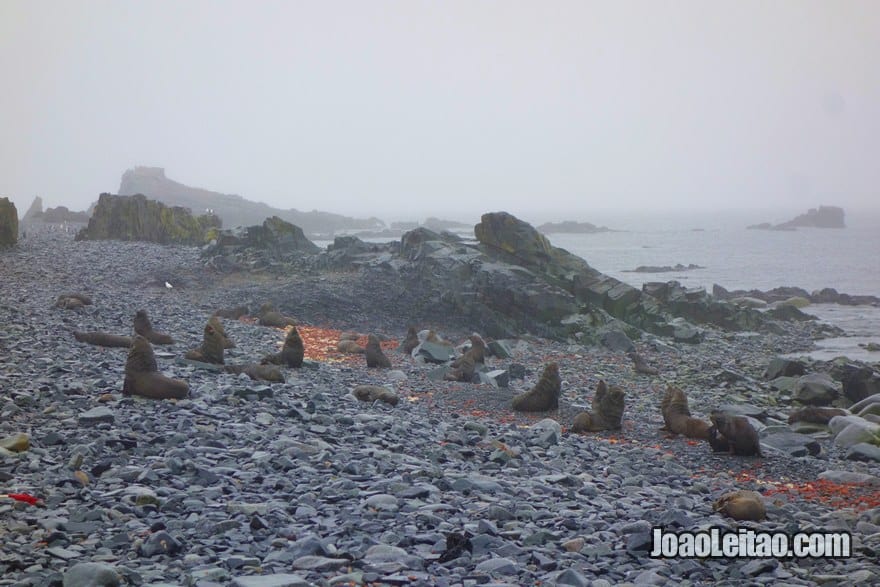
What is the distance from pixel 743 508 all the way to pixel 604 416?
5383 mm

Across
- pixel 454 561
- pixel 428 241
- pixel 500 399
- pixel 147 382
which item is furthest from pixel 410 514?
pixel 428 241

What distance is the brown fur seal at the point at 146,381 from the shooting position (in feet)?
34.0

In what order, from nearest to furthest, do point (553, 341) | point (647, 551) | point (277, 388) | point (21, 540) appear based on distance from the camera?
point (21, 540) < point (647, 551) < point (277, 388) < point (553, 341)

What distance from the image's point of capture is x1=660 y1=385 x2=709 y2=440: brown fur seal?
1277cm

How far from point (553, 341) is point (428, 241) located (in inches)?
287

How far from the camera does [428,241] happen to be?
29.3 metres

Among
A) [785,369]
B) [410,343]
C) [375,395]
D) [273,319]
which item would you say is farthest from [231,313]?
[785,369]

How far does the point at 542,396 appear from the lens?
1449 centimetres

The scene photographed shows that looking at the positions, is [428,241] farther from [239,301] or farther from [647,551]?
[647,551]

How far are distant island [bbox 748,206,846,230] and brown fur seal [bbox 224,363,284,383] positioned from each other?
160212 millimetres

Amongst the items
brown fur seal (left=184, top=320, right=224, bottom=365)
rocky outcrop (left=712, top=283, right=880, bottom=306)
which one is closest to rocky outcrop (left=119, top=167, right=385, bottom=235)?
rocky outcrop (left=712, top=283, right=880, bottom=306)

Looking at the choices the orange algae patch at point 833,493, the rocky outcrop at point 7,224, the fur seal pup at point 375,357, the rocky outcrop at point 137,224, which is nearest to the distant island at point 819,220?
the rocky outcrop at point 137,224

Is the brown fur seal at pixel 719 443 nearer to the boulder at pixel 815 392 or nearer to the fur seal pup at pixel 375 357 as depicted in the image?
the boulder at pixel 815 392

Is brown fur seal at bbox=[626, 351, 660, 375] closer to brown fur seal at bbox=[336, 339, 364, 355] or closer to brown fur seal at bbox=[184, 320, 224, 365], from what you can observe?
brown fur seal at bbox=[336, 339, 364, 355]
